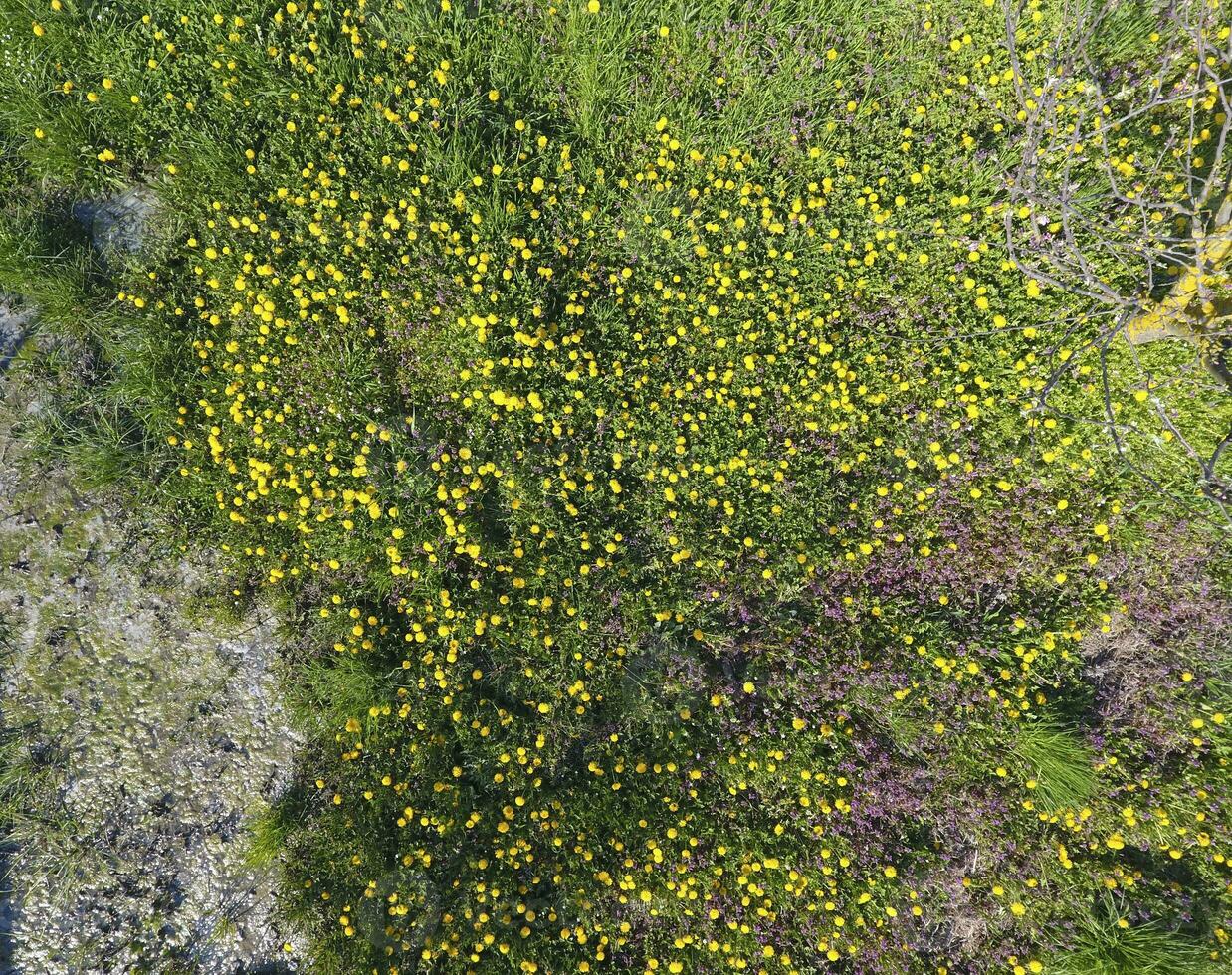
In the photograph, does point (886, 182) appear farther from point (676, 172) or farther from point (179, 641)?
Answer: point (179, 641)

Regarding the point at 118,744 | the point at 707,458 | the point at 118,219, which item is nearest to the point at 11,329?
the point at 118,219

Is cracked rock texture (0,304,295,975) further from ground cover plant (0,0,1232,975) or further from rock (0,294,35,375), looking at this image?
ground cover plant (0,0,1232,975)

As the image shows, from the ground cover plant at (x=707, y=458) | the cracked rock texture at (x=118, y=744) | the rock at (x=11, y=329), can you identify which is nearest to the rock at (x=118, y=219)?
the ground cover plant at (x=707, y=458)

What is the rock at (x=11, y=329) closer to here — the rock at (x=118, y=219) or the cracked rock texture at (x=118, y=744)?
the cracked rock texture at (x=118, y=744)

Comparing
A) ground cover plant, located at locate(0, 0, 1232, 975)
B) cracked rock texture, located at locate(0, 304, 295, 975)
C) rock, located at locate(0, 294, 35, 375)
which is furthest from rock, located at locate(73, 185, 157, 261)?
cracked rock texture, located at locate(0, 304, 295, 975)

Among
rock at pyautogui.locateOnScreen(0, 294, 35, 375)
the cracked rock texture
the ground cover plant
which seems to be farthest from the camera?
rock at pyautogui.locateOnScreen(0, 294, 35, 375)

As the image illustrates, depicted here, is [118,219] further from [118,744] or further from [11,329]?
[118,744]

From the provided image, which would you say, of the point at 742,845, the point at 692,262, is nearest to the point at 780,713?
the point at 742,845
